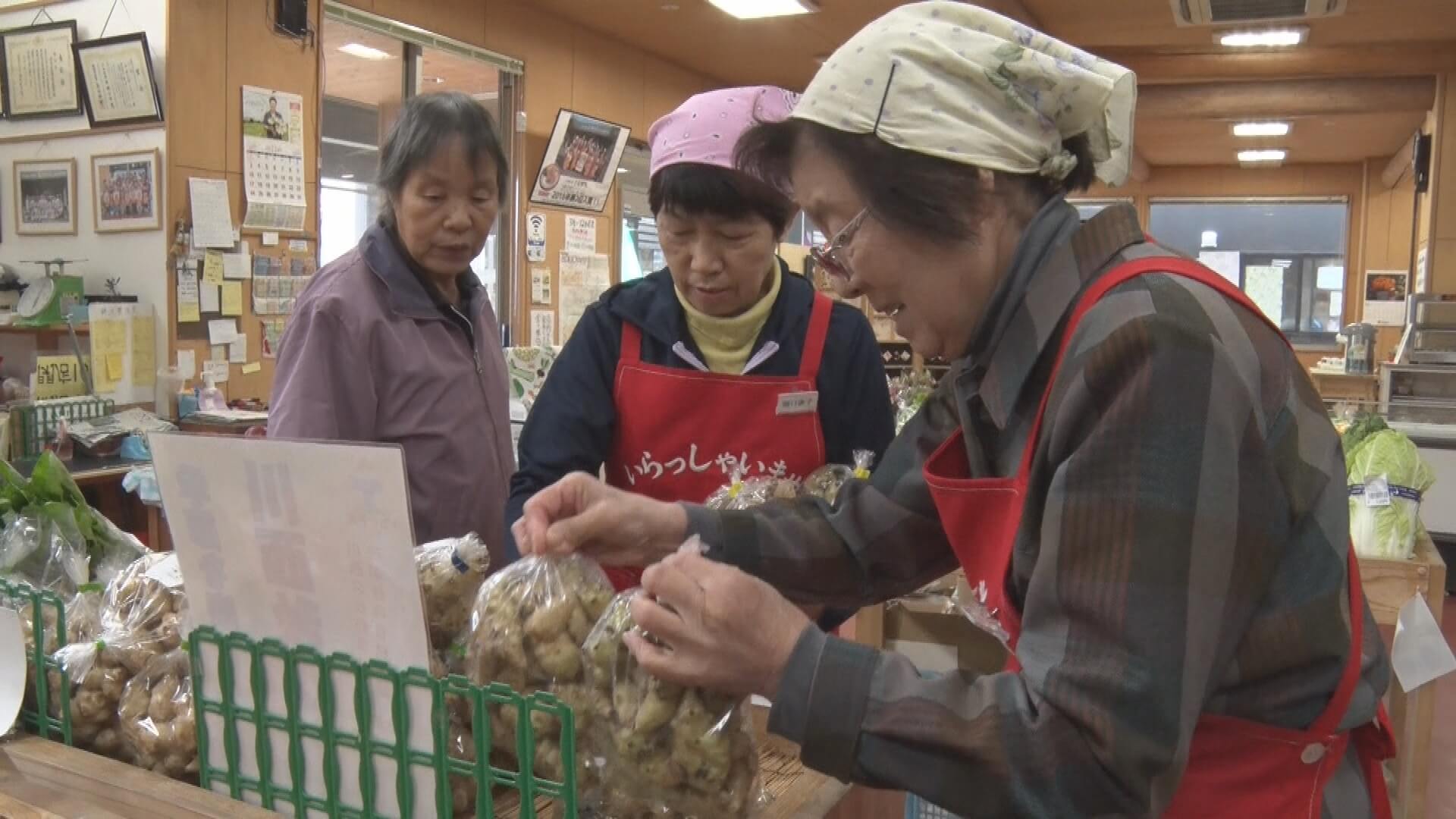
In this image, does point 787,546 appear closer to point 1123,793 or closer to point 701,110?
point 1123,793

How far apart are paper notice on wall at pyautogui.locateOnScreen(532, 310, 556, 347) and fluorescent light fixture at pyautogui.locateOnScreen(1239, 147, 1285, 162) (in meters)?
8.57

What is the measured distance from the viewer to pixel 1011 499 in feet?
3.31

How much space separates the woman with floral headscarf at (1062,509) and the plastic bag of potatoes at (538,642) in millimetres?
64

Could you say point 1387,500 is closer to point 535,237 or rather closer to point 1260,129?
point 535,237

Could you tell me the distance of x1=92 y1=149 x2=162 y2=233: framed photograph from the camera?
4781 mm

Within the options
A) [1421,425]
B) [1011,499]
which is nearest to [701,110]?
[1011,499]

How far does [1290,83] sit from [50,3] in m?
8.66

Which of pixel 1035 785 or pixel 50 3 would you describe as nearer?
pixel 1035 785

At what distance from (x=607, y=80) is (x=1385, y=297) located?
9.40 m

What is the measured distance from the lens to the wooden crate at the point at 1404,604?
265 centimetres

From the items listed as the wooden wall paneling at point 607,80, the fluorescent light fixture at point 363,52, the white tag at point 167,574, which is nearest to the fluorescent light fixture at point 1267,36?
the wooden wall paneling at point 607,80

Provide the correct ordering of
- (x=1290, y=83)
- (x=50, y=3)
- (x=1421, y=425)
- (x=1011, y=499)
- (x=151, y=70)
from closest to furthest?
(x=1011, y=499) → (x=151, y=70) → (x=50, y=3) → (x=1421, y=425) → (x=1290, y=83)

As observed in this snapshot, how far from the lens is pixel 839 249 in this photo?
40.8 inches

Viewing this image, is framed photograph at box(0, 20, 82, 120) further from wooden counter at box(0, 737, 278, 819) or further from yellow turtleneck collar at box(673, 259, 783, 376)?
wooden counter at box(0, 737, 278, 819)
